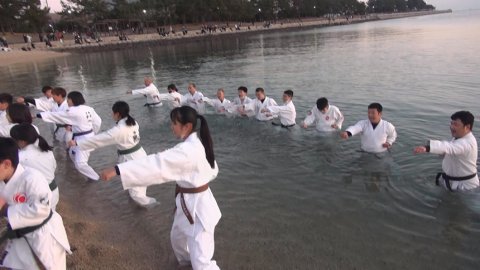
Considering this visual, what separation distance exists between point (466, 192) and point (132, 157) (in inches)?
234

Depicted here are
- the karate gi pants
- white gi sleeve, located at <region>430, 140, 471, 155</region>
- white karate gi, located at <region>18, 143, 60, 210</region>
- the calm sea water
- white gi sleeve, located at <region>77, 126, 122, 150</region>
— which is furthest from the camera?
white gi sleeve, located at <region>430, 140, 471, 155</region>

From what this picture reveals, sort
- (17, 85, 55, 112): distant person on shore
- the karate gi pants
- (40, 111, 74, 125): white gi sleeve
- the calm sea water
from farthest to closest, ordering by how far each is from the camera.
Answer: (17, 85, 55, 112): distant person on shore < (40, 111, 74, 125): white gi sleeve < the calm sea water < the karate gi pants

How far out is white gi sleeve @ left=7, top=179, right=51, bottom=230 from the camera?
11.6ft

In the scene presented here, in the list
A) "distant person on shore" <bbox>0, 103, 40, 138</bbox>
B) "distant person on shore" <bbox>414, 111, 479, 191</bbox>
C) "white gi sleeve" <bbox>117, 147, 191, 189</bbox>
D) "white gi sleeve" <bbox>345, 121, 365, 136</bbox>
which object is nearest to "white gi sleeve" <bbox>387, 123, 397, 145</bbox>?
"white gi sleeve" <bbox>345, 121, 365, 136</bbox>

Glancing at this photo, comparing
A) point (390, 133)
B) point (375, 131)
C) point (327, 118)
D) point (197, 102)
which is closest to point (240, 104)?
point (197, 102)

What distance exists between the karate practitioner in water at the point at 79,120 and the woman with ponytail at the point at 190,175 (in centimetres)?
421

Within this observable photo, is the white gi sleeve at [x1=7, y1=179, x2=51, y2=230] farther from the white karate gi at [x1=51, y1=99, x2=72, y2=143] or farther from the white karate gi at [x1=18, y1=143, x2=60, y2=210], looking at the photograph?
the white karate gi at [x1=51, y1=99, x2=72, y2=143]

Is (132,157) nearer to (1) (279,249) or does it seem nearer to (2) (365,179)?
(1) (279,249)

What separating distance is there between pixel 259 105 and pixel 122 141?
19.7 feet

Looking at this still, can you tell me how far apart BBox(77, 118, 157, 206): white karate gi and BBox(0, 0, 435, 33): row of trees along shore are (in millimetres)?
60962

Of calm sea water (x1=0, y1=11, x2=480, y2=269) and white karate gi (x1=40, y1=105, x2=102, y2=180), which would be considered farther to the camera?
white karate gi (x1=40, y1=105, x2=102, y2=180)

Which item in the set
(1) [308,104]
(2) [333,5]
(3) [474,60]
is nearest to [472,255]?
(1) [308,104]

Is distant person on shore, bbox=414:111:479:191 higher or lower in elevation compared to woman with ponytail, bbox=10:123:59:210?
lower

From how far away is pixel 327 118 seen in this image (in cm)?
987
